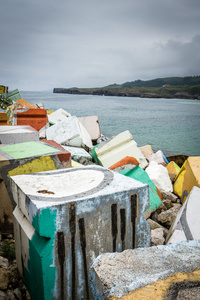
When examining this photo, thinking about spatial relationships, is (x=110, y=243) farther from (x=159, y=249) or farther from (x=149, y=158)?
(x=149, y=158)

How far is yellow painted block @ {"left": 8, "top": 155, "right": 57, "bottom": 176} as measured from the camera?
6.95ft

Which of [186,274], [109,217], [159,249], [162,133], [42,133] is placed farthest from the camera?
[162,133]

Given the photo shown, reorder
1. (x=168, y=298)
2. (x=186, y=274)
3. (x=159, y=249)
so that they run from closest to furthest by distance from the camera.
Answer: (x=168, y=298) < (x=186, y=274) < (x=159, y=249)

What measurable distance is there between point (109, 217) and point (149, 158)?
4213 millimetres

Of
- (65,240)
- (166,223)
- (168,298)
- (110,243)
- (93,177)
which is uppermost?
(93,177)

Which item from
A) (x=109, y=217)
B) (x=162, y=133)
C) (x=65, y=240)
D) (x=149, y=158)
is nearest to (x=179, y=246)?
(x=109, y=217)

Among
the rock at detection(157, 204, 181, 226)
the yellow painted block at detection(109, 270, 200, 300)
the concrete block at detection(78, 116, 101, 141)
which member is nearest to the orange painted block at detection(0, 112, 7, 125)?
the concrete block at detection(78, 116, 101, 141)

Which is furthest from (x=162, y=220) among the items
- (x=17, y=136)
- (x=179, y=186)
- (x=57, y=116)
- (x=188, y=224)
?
(x=57, y=116)

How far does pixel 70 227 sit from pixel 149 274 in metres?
0.57

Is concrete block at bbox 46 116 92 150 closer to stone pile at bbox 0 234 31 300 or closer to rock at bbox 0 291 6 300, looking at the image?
stone pile at bbox 0 234 31 300

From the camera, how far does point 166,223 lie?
102 inches

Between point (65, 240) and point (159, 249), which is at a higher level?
point (159, 249)

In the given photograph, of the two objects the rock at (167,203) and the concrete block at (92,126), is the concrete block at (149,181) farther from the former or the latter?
the concrete block at (92,126)

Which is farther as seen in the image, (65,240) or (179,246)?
(65,240)
